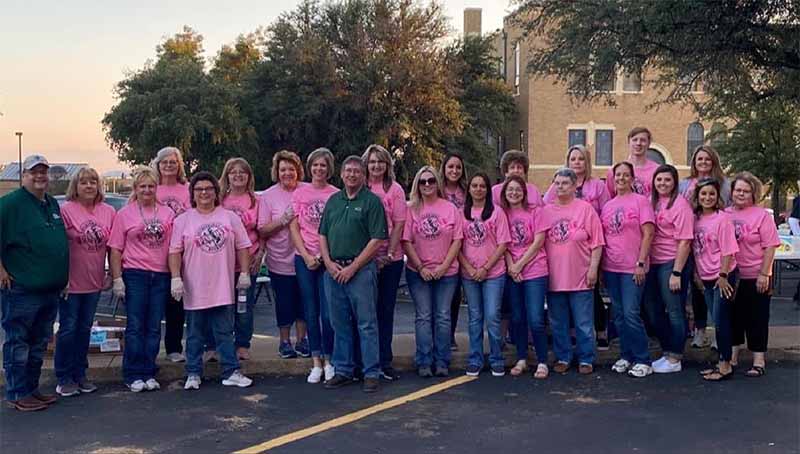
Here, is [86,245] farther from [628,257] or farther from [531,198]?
[628,257]

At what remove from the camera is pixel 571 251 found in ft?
21.0

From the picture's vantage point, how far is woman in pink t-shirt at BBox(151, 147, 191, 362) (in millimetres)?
6551

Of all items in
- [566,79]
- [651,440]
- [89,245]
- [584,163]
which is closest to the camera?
[651,440]

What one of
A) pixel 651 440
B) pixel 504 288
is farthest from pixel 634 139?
pixel 651 440

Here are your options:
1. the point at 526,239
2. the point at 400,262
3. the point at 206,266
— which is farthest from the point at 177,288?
the point at 526,239

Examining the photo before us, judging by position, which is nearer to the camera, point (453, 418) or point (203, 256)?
point (453, 418)

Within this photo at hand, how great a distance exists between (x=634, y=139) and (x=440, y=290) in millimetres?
2418

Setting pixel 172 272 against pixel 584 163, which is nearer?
pixel 172 272

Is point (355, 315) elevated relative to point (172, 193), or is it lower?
lower

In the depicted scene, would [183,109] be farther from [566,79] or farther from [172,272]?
[172,272]

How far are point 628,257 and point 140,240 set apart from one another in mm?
4048

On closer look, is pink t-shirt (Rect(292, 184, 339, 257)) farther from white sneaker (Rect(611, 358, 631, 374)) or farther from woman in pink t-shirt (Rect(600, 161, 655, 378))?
white sneaker (Rect(611, 358, 631, 374))

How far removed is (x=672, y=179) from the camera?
6.43m

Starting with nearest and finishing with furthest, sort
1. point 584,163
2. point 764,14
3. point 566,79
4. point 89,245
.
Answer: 1. point 89,245
2. point 584,163
3. point 764,14
4. point 566,79
